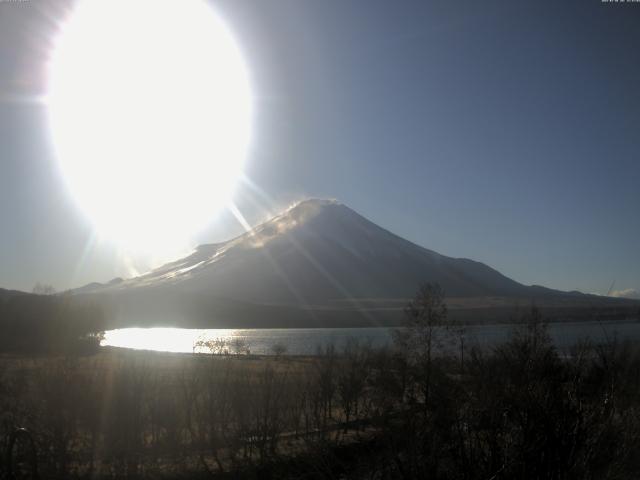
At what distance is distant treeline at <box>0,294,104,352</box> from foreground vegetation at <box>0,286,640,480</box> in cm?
3943

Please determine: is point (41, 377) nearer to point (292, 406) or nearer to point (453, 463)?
point (292, 406)

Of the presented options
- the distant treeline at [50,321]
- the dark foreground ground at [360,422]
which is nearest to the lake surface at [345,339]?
the distant treeline at [50,321]

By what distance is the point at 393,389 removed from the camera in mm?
26625

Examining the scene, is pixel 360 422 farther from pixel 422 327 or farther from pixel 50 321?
pixel 50 321

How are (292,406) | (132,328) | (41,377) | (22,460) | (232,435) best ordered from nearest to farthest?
(22,460) → (41,377) → (232,435) → (292,406) → (132,328)

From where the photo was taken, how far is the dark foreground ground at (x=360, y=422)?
4852 mm

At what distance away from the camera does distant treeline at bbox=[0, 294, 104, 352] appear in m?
58.9

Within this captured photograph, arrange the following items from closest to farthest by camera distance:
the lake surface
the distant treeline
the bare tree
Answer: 1. the bare tree
2. the distant treeline
3. the lake surface

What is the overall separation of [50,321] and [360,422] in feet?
172

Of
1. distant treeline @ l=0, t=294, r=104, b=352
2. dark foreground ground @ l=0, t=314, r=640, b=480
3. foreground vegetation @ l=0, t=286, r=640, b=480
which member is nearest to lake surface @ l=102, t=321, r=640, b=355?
distant treeline @ l=0, t=294, r=104, b=352

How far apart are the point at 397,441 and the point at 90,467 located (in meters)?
10.0

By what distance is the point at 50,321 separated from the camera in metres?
62.4

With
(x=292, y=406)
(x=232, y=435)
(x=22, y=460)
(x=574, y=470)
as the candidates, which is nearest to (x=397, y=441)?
(x=574, y=470)

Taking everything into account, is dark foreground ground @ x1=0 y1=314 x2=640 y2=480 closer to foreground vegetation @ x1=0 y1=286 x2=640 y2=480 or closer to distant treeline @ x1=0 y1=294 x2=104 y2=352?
foreground vegetation @ x1=0 y1=286 x2=640 y2=480
